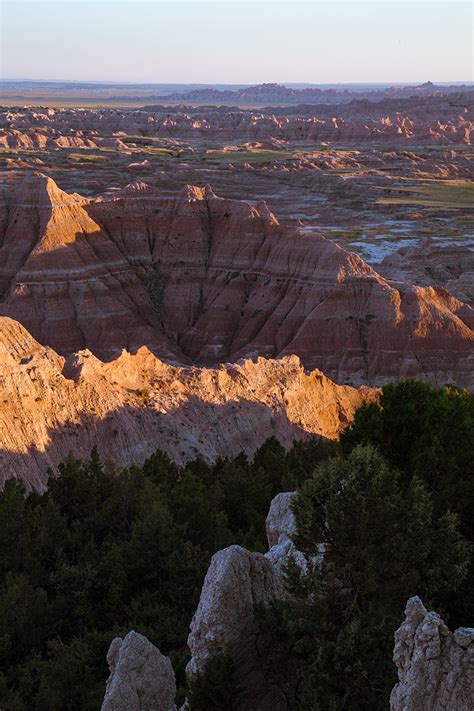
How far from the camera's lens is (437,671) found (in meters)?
11.1

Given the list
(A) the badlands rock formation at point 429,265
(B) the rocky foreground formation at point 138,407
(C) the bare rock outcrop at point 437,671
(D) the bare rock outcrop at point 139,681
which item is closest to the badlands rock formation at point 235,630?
(D) the bare rock outcrop at point 139,681

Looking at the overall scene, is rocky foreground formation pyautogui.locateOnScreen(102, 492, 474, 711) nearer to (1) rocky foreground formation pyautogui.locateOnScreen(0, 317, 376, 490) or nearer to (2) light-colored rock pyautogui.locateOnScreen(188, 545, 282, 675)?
(2) light-colored rock pyautogui.locateOnScreen(188, 545, 282, 675)

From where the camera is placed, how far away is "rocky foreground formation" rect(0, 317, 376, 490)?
32781 millimetres

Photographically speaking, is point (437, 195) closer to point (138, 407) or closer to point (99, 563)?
point (138, 407)

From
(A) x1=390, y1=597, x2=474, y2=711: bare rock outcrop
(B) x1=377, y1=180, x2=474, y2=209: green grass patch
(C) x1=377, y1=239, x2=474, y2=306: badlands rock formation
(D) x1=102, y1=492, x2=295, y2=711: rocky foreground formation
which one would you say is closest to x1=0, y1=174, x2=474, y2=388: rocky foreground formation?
(C) x1=377, y1=239, x2=474, y2=306: badlands rock formation

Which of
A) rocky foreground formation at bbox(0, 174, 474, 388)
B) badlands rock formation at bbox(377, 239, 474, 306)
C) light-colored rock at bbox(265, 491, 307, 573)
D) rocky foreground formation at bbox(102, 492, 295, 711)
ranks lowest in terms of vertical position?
badlands rock formation at bbox(377, 239, 474, 306)

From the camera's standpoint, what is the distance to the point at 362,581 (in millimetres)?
14203

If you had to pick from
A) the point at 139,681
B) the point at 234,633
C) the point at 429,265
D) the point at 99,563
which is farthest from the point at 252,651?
the point at 429,265

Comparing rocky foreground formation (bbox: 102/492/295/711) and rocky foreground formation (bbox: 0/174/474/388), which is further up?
rocky foreground formation (bbox: 102/492/295/711)

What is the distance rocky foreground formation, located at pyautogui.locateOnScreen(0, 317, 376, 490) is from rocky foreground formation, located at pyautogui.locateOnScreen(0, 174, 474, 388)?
14218 millimetres

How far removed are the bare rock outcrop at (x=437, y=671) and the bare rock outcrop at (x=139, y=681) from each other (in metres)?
5.74

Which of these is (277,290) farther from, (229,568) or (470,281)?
(229,568)

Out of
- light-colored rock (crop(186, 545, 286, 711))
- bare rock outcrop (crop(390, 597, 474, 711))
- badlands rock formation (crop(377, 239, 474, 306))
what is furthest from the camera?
badlands rock formation (crop(377, 239, 474, 306))

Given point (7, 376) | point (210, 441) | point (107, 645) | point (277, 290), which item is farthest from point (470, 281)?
point (107, 645)
